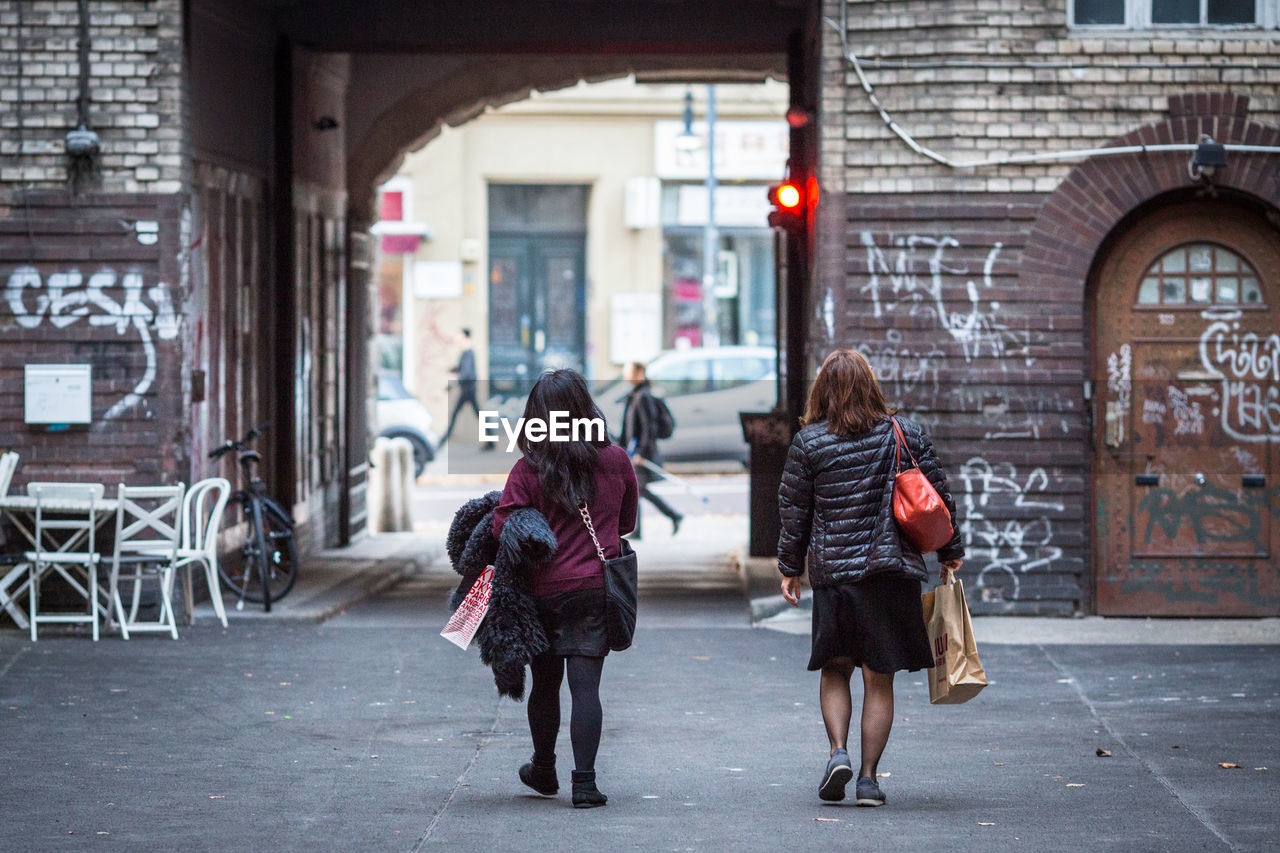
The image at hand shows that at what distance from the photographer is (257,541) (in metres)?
11.8

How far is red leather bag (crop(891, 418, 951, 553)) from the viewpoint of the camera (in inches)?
254

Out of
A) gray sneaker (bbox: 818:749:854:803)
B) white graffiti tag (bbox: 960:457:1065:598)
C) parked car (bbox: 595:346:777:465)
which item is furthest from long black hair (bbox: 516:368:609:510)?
parked car (bbox: 595:346:777:465)

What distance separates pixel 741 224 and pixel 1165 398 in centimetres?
2156

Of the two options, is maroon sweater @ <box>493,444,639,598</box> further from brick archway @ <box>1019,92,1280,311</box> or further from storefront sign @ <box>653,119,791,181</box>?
storefront sign @ <box>653,119,791,181</box>

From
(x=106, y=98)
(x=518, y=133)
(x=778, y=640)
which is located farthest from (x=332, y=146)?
(x=518, y=133)

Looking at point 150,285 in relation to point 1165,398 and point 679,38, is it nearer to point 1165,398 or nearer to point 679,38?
point 679,38

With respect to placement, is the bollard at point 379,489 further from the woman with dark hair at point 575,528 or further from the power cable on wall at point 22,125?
the woman with dark hair at point 575,528

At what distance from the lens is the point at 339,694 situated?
9.06 meters

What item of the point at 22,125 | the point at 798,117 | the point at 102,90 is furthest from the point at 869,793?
the point at 22,125

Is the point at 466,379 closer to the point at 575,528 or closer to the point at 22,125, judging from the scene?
the point at 22,125

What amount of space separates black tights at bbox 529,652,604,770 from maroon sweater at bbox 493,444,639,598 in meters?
0.28

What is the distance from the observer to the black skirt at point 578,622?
6.52 m

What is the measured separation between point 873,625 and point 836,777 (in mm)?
589

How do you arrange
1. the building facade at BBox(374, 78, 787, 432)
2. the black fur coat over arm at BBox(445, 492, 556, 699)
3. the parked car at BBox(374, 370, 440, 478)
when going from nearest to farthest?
1. the black fur coat over arm at BBox(445, 492, 556, 699)
2. the parked car at BBox(374, 370, 440, 478)
3. the building facade at BBox(374, 78, 787, 432)
